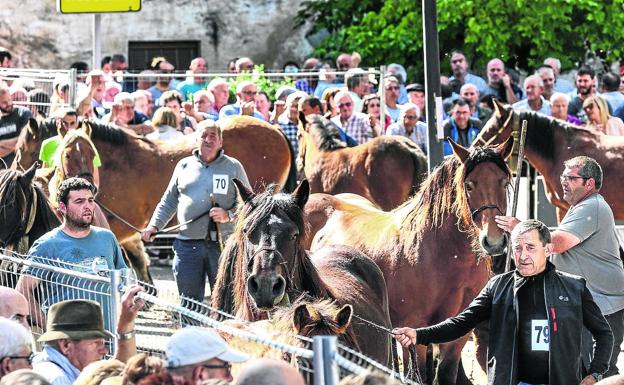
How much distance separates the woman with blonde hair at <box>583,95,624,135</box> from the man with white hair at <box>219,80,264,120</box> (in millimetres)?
3964

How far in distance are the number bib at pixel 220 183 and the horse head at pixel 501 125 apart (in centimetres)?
338

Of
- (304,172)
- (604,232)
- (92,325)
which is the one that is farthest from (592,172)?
(304,172)

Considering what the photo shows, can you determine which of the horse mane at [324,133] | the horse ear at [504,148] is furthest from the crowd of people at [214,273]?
the horse ear at [504,148]

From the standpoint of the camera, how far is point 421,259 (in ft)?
34.9

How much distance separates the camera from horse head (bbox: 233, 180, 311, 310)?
8.37m

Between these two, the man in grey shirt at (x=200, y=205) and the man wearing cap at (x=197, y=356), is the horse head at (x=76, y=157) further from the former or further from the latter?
the man wearing cap at (x=197, y=356)

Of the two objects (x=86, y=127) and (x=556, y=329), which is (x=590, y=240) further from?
(x=86, y=127)

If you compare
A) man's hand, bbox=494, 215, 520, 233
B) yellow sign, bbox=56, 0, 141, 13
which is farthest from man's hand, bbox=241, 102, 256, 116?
man's hand, bbox=494, 215, 520, 233

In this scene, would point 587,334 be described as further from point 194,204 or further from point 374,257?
point 194,204

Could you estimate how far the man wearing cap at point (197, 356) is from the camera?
555 cm

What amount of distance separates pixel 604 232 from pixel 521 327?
5.60 feet

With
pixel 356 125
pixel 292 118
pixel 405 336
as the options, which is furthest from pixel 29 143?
pixel 405 336

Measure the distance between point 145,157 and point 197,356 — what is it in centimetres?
1015

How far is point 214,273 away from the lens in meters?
11.9
